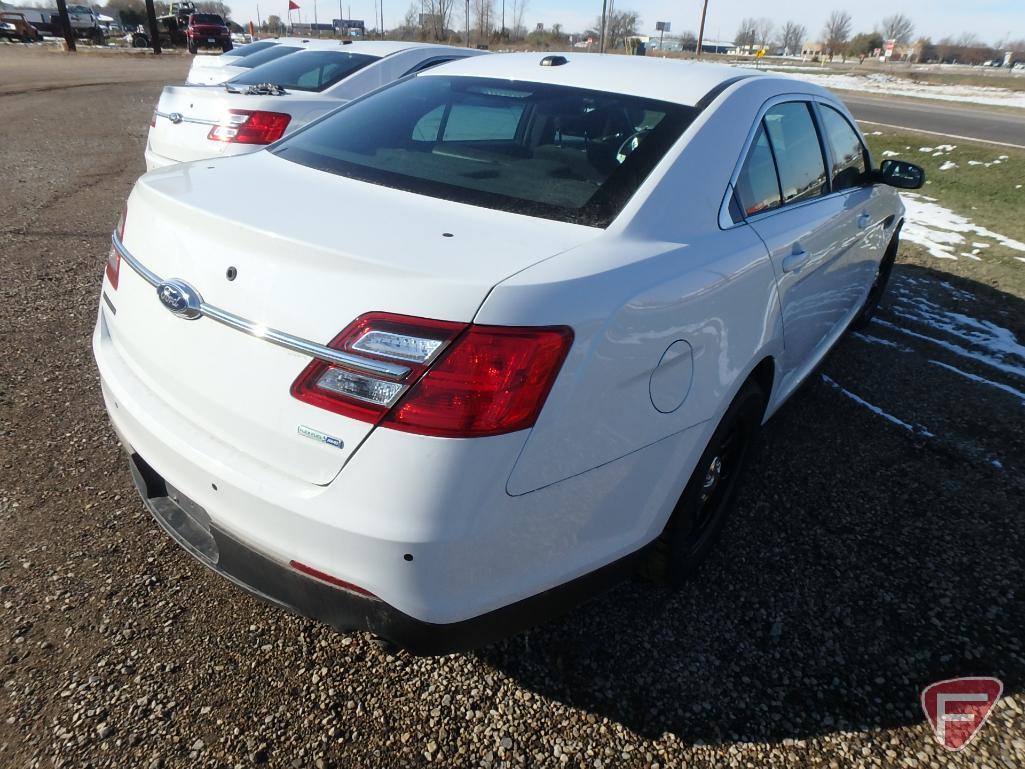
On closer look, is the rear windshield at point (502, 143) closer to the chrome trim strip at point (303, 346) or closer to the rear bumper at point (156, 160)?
the chrome trim strip at point (303, 346)

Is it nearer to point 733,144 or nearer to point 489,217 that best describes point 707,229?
point 733,144

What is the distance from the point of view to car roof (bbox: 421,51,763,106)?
2477 millimetres

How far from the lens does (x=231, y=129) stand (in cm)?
550

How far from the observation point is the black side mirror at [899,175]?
400cm

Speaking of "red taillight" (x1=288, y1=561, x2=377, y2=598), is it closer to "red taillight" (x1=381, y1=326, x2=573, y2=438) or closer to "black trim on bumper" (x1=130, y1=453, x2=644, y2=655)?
"black trim on bumper" (x1=130, y1=453, x2=644, y2=655)

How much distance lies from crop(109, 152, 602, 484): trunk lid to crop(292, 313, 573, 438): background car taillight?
0.11 ft

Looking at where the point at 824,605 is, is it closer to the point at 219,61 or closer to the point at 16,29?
the point at 219,61

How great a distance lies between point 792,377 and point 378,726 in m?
2.18

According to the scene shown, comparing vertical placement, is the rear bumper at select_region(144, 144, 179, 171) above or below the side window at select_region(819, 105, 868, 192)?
below

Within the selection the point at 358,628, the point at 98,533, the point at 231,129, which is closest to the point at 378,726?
the point at 358,628

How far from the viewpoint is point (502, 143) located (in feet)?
8.63

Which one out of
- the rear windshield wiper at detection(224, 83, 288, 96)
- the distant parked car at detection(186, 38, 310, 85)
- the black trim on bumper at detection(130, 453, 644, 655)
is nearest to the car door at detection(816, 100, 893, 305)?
the black trim on bumper at detection(130, 453, 644, 655)

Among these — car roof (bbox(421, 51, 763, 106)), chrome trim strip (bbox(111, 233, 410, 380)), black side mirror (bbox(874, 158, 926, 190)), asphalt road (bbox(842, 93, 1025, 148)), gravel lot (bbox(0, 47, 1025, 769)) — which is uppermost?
car roof (bbox(421, 51, 763, 106))

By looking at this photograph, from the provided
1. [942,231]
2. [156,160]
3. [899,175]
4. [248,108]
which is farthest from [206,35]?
[899,175]
